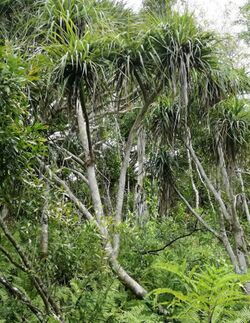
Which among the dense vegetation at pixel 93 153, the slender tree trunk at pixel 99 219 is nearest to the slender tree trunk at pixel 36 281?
the dense vegetation at pixel 93 153

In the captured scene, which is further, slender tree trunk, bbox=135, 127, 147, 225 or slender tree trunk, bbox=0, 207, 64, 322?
slender tree trunk, bbox=135, 127, 147, 225

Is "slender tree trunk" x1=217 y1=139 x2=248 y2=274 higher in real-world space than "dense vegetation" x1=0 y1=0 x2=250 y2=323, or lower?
lower

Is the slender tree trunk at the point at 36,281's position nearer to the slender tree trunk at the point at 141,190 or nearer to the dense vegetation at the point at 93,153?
the dense vegetation at the point at 93,153

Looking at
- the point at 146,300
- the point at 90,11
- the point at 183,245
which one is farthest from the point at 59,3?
the point at 183,245

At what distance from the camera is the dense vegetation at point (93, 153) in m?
2.79

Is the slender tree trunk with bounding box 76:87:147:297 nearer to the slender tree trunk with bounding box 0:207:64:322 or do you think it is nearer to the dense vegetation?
the dense vegetation

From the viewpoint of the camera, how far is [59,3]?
13.5 feet

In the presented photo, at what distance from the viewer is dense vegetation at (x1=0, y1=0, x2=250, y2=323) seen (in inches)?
110

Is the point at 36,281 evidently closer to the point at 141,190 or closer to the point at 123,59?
the point at 123,59

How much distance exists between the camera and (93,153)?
4398 mm

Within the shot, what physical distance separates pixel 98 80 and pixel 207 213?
538cm

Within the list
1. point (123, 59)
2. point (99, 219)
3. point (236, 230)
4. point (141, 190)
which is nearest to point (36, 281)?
point (99, 219)

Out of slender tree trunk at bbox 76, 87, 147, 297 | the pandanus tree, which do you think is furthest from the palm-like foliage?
slender tree trunk at bbox 76, 87, 147, 297

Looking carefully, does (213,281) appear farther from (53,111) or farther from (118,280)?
(53,111)
